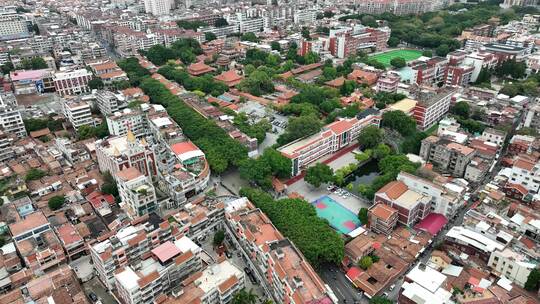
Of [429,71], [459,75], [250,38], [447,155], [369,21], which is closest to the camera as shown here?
[447,155]

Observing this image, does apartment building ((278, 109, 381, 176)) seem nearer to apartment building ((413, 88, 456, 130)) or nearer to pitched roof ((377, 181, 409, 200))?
apartment building ((413, 88, 456, 130))

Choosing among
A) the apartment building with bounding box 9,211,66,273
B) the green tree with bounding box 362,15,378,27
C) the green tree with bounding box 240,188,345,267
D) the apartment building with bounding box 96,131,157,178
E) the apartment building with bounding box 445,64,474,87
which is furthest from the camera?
the green tree with bounding box 362,15,378,27

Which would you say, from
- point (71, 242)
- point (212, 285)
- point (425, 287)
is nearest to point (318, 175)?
point (425, 287)

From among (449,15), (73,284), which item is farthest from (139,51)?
(449,15)

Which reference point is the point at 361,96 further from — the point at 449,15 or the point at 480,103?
the point at 449,15

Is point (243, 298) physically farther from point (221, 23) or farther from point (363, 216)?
point (221, 23)

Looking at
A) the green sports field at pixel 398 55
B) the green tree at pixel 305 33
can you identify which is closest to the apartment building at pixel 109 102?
the green tree at pixel 305 33

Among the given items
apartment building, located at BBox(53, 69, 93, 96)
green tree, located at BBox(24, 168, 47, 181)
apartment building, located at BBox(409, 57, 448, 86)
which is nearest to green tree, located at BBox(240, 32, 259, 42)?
apartment building, located at BBox(409, 57, 448, 86)
